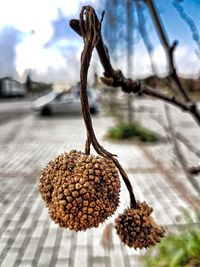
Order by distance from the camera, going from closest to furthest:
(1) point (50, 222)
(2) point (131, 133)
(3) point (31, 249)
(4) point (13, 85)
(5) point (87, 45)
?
(5) point (87, 45) → (4) point (13, 85) → (3) point (31, 249) → (1) point (50, 222) → (2) point (131, 133)

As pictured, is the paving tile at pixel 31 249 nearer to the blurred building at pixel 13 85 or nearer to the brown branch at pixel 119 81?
the blurred building at pixel 13 85

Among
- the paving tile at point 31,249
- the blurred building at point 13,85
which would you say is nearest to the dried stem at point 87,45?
the blurred building at point 13,85

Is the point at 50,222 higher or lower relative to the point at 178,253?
lower

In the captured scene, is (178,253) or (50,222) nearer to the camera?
(178,253)

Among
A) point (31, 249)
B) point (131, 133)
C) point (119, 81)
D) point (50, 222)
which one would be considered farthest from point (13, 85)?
point (131, 133)

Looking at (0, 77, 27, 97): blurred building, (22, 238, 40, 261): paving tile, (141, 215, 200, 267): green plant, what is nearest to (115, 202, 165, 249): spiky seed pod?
(0, 77, 27, 97): blurred building

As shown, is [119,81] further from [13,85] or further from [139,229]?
[13,85]

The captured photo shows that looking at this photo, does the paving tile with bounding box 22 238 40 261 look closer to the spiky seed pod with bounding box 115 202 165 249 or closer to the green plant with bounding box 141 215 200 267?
the green plant with bounding box 141 215 200 267
